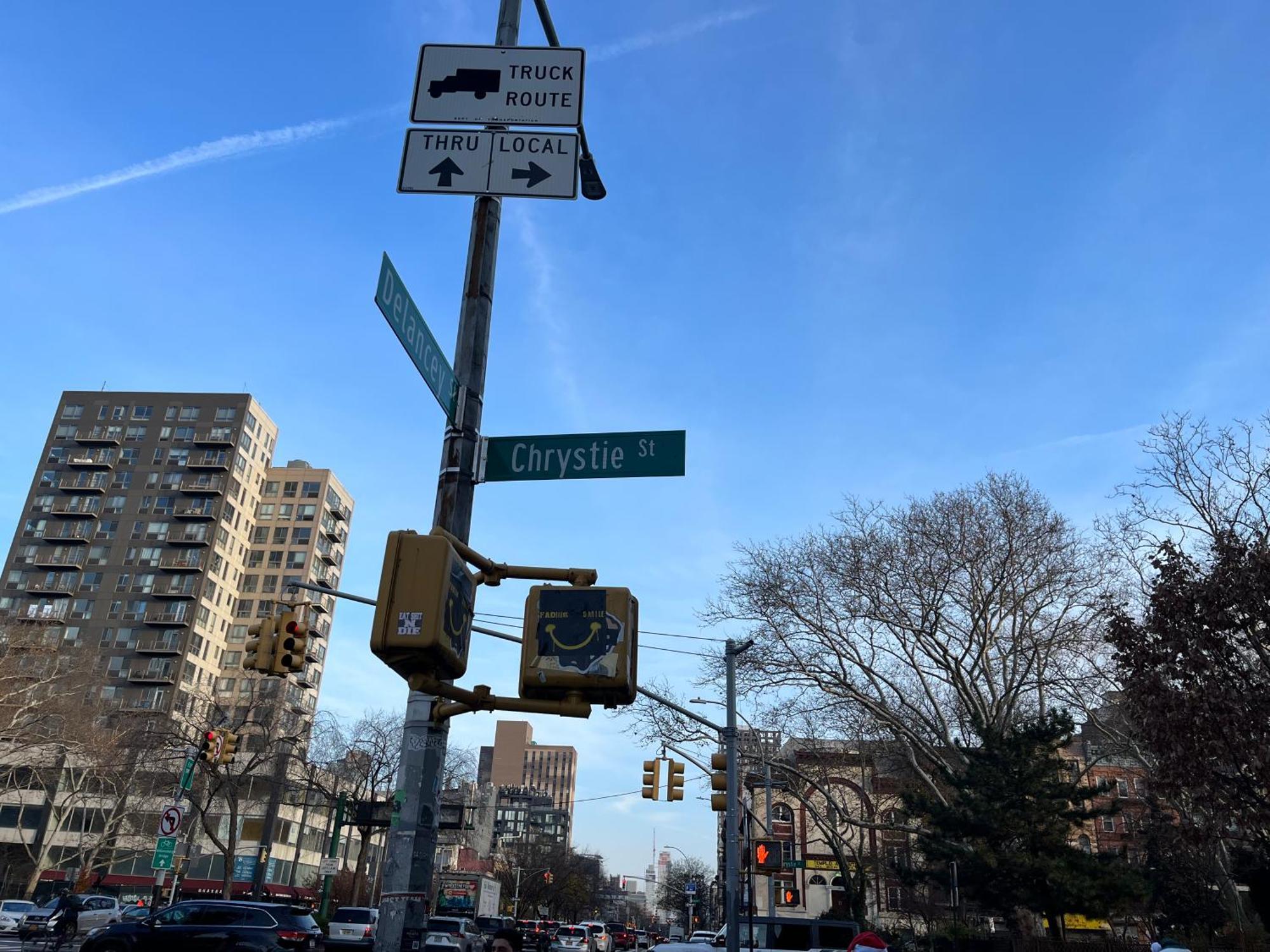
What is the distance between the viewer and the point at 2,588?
9006 cm

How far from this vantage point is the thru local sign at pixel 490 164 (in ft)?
19.1

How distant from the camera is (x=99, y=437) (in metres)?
94.8

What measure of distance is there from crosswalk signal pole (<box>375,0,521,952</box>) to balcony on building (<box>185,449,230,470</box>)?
9601 cm

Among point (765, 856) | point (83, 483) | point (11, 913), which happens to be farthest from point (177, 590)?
point (765, 856)

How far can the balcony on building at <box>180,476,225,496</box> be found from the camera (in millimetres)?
92625

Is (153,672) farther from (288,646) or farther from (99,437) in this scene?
(288,646)

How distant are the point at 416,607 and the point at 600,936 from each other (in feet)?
151

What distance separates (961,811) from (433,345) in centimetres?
3137

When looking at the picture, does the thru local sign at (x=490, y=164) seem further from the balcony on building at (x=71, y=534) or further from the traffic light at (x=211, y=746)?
the balcony on building at (x=71, y=534)

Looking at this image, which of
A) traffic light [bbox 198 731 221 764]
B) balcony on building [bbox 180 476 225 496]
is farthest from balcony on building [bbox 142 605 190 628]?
traffic light [bbox 198 731 221 764]

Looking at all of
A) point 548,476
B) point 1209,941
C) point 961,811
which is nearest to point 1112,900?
point 961,811

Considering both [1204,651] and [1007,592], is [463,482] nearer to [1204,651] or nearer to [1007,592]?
[1204,651]

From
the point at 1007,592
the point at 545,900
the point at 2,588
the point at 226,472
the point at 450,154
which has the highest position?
the point at 226,472

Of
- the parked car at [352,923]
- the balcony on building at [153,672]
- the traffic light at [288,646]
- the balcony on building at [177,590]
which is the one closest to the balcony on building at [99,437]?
the balcony on building at [177,590]
